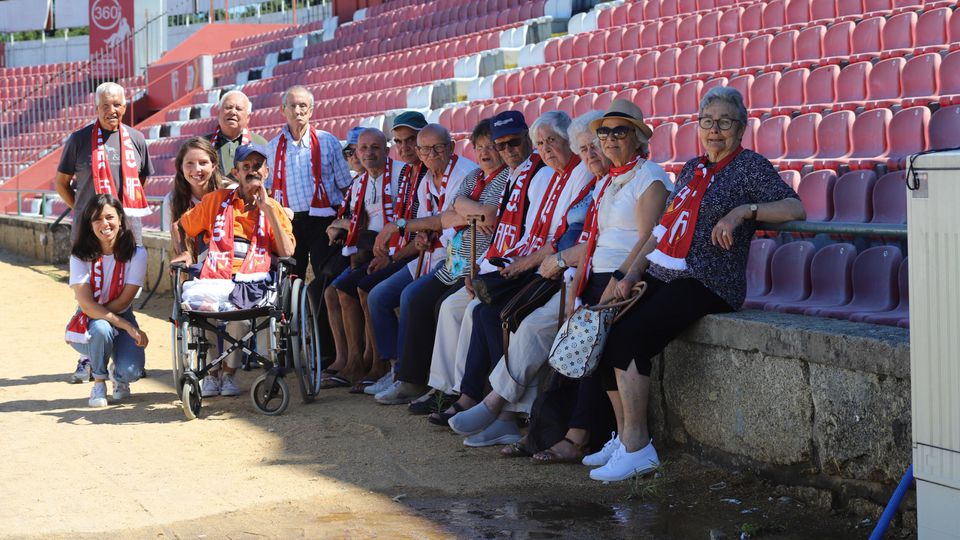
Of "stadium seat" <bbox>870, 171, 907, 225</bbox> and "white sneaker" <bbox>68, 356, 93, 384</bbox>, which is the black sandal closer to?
"stadium seat" <bbox>870, 171, 907, 225</bbox>

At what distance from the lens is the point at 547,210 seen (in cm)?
548

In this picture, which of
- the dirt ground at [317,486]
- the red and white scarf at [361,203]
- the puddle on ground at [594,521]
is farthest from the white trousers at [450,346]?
the puddle on ground at [594,521]

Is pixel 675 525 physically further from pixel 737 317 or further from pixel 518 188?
pixel 518 188

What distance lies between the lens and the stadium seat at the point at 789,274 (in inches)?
212

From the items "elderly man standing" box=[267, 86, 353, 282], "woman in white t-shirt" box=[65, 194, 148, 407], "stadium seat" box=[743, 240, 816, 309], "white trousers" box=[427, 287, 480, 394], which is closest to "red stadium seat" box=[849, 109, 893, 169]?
"stadium seat" box=[743, 240, 816, 309]

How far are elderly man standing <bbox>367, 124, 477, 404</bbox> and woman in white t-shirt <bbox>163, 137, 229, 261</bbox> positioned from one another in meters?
1.01

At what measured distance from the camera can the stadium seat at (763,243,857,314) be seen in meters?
5.15

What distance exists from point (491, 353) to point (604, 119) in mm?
1248

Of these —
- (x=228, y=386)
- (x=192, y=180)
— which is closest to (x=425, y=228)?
(x=192, y=180)

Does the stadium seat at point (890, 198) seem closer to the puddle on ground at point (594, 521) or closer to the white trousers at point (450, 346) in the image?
the white trousers at point (450, 346)

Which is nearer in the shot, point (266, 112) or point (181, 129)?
point (266, 112)

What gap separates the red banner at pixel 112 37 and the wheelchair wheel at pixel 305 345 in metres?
16.4

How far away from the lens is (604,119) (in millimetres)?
4922

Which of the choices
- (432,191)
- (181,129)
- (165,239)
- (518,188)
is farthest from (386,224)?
(181,129)
